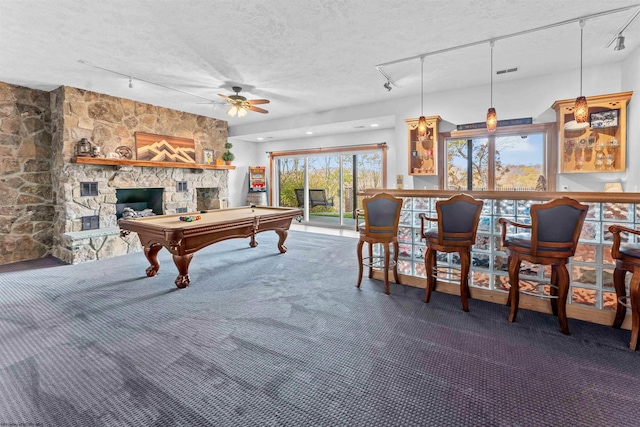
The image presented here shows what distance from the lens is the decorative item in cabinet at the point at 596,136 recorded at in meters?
3.81

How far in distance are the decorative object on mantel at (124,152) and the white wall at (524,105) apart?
365cm

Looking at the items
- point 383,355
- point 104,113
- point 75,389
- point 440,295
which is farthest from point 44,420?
point 104,113

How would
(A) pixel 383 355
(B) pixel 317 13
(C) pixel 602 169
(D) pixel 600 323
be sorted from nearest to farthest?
1. (A) pixel 383 355
2. (D) pixel 600 323
3. (B) pixel 317 13
4. (C) pixel 602 169

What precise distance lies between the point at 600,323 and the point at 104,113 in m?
7.35

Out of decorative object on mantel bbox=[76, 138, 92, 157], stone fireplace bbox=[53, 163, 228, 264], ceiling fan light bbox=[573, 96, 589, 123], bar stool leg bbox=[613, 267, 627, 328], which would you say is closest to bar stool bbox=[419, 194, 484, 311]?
bar stool leg bbox=[613, 267, 627, 328]

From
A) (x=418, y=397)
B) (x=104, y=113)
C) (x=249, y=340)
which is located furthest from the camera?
(x=104, y=113)

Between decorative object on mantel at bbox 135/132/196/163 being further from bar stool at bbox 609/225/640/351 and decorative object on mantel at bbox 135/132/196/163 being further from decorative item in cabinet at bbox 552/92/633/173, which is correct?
bar stool at bbox 609/225/640/351

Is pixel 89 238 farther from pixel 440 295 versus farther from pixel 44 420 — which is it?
pixel 440 295

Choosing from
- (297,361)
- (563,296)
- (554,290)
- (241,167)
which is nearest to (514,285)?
(563,296)

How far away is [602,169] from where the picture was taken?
12.9 feet

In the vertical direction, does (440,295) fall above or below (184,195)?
below

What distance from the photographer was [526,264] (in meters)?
2.98

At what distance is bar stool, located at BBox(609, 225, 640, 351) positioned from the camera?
215cm

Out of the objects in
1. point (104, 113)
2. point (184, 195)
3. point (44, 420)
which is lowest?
point (44, 420)
